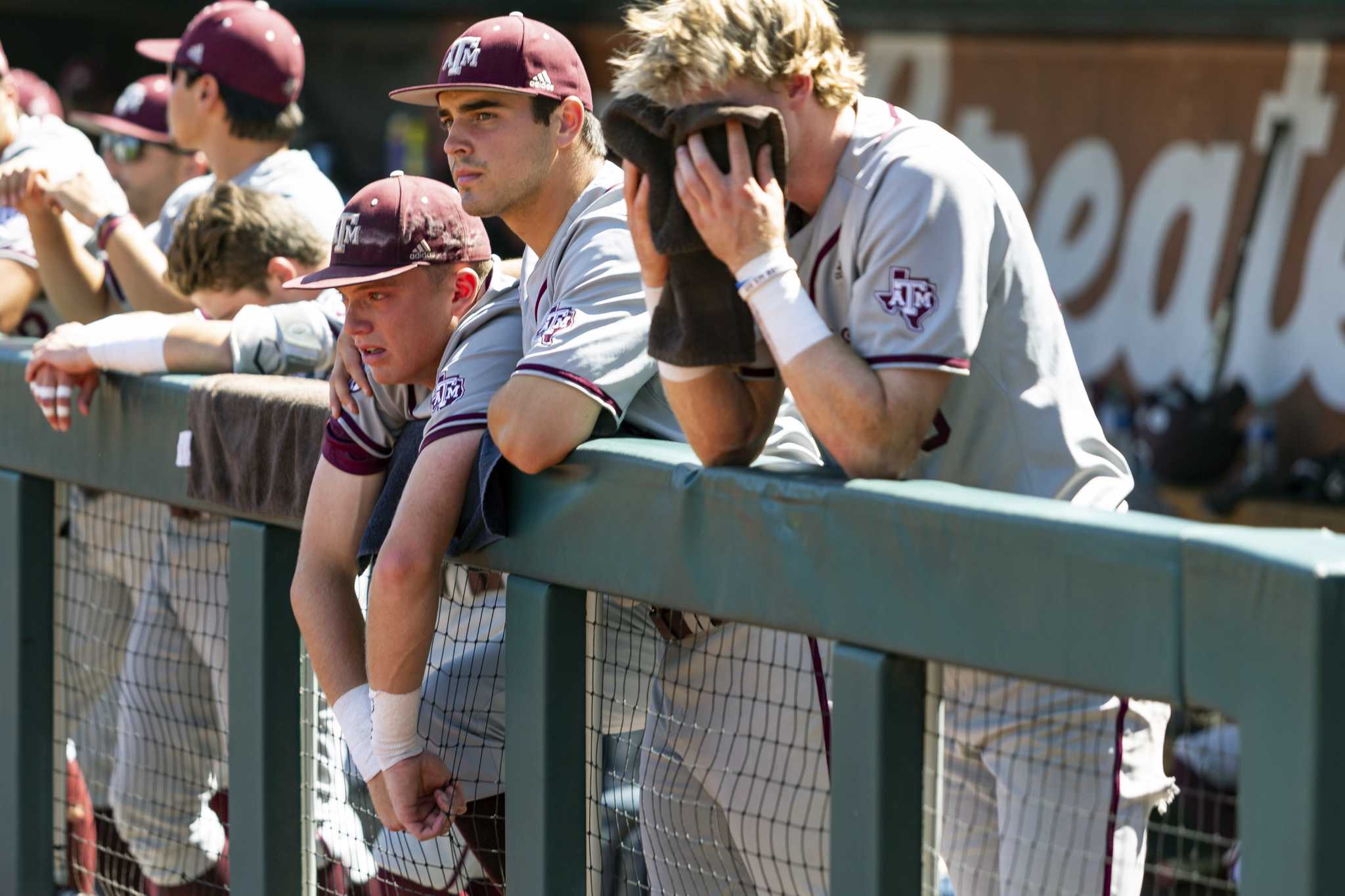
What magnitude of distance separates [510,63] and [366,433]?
22.4 inches

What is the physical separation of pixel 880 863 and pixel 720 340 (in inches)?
24.7

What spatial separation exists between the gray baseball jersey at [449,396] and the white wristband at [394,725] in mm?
339

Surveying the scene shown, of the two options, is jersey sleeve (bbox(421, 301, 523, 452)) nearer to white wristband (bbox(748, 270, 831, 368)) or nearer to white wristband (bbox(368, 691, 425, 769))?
white wristband (bbox(368, 691, 425, 769))

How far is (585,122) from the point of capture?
252 cm

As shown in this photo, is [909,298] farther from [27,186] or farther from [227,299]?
[27,186]

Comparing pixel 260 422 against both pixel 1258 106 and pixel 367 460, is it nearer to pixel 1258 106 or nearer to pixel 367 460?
pixel 367 460

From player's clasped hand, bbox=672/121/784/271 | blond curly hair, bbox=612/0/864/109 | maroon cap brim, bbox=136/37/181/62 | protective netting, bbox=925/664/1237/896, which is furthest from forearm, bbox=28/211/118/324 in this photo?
protective netting, bbox=925/664/1237/896

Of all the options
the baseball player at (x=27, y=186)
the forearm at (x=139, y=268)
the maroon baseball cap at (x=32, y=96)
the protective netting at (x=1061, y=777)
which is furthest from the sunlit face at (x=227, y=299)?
the maroon baseball cap at (x=32, y=96)

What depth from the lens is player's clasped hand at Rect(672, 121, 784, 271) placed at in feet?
6.33

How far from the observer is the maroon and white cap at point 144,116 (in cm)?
449

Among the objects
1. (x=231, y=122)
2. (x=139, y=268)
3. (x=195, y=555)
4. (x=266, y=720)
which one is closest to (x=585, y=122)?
(x=266, y=720)

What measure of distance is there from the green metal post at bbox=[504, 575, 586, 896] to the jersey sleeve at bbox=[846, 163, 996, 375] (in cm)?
54

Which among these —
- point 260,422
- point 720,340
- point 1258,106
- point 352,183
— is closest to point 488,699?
point 260,422

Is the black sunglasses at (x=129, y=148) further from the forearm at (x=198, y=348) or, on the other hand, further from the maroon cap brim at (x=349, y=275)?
the maroon cap brim at (x=349, y=275)
